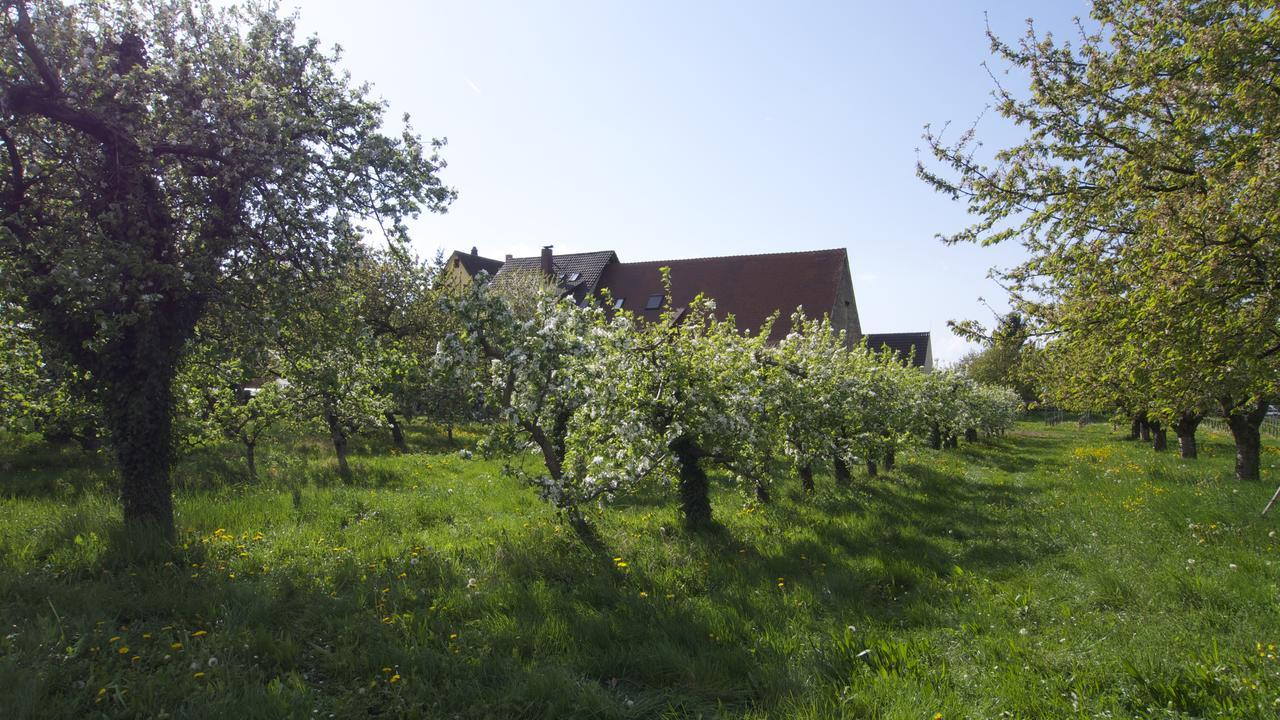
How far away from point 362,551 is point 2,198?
536 cm

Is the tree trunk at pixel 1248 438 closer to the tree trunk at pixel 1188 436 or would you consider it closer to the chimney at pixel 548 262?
the tree trunk at pixel 1188 436

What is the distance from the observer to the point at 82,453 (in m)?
14.7

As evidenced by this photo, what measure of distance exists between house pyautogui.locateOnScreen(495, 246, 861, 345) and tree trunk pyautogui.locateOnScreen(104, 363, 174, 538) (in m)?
30.3

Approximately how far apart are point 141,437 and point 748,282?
36641mm

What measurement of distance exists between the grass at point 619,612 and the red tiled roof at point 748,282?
28752 mm

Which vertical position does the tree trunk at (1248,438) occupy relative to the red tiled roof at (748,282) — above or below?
below

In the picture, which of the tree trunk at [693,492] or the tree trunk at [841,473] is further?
the tree trunk at [841,473]

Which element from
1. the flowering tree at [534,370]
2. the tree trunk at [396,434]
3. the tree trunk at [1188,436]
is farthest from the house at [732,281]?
the flowering tree at [534,370]

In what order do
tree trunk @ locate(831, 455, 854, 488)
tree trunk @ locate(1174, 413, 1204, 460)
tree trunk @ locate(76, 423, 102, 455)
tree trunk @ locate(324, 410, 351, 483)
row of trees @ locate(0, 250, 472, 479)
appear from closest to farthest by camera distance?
row of trees @ locate(0, 250, 472, 479), tree trunk @ locate(76, 423, 102, 455), tree trunk @ locate(324, 410, 351, 483), tree trunk @ locate(831, 455, 854, 488), tree trunk @ locate(1174, 413, 1204, 460)

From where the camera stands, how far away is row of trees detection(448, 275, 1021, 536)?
7895 mm

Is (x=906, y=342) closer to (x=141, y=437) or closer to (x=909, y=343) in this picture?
(x=909, y=343)

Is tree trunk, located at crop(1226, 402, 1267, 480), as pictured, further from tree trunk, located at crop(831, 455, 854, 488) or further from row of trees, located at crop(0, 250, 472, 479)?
row of trees, located at crop(0, 250, 472, 479)

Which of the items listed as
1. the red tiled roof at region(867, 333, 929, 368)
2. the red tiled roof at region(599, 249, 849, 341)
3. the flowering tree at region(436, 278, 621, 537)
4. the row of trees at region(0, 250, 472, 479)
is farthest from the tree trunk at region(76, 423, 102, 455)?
the red tiled roof at region(867, 333, 929, 368)

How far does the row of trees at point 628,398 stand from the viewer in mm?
7895
